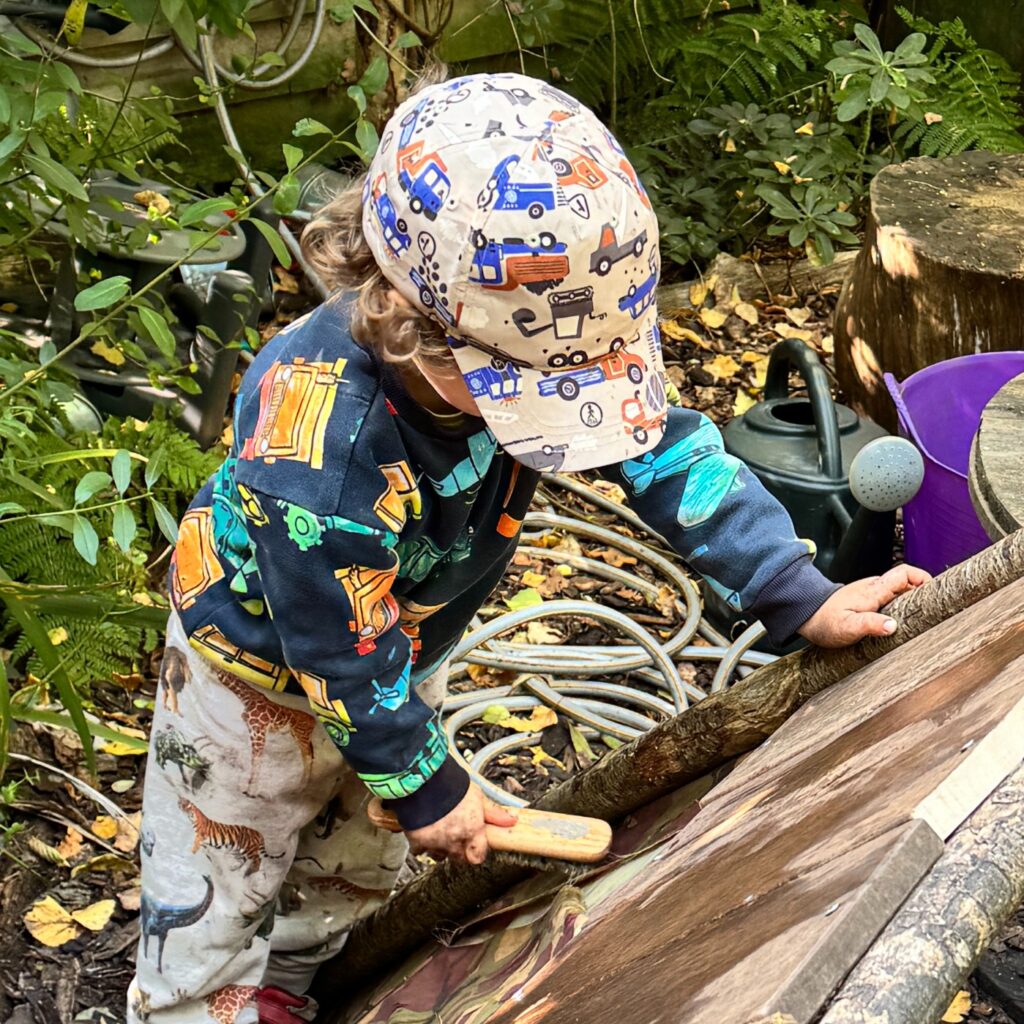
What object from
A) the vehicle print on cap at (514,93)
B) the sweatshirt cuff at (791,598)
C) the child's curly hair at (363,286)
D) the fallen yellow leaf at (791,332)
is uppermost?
the vehicle print on cap at (514,93)

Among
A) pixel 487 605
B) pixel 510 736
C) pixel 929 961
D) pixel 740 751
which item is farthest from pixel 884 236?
pixel 929 961

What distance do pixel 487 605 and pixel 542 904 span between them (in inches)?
74.8

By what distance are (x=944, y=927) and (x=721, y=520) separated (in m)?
1.04

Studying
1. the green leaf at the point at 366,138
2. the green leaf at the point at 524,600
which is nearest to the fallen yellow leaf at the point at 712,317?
the green leaf at the point at 524,600

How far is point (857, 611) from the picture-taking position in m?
1.54

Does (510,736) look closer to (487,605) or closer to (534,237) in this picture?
(487,605)

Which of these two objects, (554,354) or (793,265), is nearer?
(554,354)

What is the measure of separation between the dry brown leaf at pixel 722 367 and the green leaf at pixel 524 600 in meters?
1.39

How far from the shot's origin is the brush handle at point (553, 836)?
1.54 metres

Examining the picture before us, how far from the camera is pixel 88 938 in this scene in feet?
8.11

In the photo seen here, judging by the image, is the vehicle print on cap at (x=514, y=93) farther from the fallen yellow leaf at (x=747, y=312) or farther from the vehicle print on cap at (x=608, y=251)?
the fallen yellow leaf at (x=747, y=312)

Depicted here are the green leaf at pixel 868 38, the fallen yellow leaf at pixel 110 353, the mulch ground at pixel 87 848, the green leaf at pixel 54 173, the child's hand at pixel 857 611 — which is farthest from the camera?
the green leaf at pixel 868 38

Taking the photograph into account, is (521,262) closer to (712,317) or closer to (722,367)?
(722,367)

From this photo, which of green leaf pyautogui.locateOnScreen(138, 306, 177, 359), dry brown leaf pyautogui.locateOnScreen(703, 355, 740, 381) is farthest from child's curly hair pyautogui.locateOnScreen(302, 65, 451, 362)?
dry brown leaf pyautogui.locateOnScreen(703, 355, 740, 381)
